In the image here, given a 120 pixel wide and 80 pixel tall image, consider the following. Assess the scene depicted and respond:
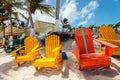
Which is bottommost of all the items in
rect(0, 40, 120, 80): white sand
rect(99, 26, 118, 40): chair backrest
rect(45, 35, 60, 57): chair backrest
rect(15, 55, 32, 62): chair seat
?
rect(0, 40, 120, 80): white sand

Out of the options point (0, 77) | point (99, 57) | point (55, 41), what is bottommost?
point (0, 77)

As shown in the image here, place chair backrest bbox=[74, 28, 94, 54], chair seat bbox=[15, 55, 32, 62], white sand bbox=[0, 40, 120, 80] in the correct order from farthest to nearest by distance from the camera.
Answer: chair seat bbox=[15, 55, 32, 62]
chair backrest bbox=[74, 28, 94, 54]
white sand bbox=[0, 40, 120, 80]

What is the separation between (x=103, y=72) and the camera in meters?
6.23

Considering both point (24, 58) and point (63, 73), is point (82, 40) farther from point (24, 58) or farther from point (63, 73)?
point (24, 58)

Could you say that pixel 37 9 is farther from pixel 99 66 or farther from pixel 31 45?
pixel 99 66

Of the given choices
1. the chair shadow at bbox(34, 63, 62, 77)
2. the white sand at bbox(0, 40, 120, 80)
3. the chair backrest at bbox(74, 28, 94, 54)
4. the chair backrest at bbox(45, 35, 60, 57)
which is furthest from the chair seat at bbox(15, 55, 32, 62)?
the chair backrest at bbox(74, 28, 94, 54)

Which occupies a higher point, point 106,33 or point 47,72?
point 106,33

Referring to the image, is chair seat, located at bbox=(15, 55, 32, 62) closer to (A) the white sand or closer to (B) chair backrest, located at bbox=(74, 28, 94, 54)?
(A) the white sand

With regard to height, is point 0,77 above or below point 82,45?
below

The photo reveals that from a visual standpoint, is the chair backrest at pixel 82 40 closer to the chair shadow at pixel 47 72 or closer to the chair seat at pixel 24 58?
the chair shadow at pixel 47 72

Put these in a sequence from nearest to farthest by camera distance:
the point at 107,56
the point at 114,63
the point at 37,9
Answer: the point at 107,56 → the point at 114,63 → the point at 37,9

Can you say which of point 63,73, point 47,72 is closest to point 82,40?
point 63,73

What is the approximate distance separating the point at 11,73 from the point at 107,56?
366cm

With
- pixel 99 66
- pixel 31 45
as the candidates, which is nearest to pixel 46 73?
pixel 99 66
